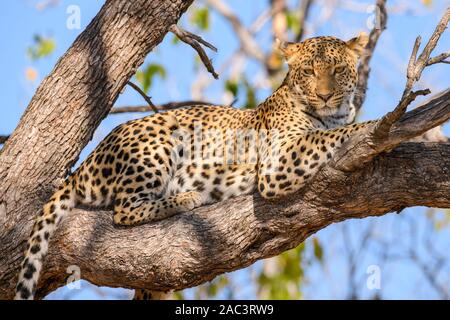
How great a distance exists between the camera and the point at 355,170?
714 centimetres

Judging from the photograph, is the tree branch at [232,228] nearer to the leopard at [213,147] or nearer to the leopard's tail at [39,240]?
the leopard's tail at [39,240]

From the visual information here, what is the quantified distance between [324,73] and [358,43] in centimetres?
64

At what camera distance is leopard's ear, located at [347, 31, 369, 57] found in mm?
9633

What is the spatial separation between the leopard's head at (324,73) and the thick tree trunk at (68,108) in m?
1.45

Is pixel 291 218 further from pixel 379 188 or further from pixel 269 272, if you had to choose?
pixel 269 272

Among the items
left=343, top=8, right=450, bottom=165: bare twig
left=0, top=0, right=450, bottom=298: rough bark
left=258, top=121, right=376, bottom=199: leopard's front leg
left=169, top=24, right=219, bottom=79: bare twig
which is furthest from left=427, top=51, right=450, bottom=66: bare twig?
left=169, top=24, right=219, bottom=79: bare twig

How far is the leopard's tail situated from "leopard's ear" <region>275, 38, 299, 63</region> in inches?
103

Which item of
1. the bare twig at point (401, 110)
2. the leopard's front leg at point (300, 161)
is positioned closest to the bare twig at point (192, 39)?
the leopard's front leg at point (300, 161)

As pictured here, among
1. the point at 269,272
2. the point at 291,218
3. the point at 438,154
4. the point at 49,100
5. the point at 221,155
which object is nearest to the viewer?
the point at 438,154

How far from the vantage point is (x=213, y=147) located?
930 cm

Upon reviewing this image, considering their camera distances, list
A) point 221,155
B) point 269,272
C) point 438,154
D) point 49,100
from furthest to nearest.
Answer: point 269,272 < point 221,155 < point 49,100 < point 438,154

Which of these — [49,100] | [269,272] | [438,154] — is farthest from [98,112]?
[269,272]

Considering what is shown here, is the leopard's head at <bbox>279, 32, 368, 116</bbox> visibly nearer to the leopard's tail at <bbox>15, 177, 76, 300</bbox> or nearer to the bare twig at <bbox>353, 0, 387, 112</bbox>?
the bare twig at <bbox>353, 0, 387, 112</bbox>
